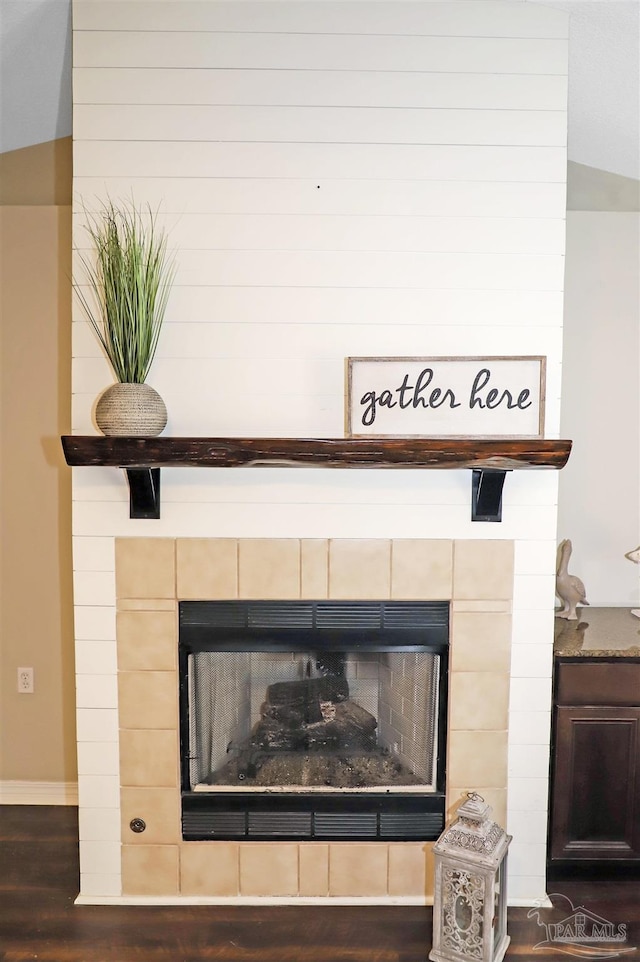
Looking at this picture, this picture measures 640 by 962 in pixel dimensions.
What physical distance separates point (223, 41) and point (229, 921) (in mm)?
2712

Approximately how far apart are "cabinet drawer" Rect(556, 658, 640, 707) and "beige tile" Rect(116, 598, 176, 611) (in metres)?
1.30

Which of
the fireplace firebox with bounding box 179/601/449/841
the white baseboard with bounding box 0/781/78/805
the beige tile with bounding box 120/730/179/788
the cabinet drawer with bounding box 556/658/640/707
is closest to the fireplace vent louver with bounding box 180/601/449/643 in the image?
the fireplace firebox with bounding box 179/601/449/841

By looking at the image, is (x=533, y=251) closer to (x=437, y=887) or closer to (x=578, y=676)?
(x=578, y=676)

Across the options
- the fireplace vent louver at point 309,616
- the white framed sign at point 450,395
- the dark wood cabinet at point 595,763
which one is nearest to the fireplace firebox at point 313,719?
the fireplace vent louver at point 309,616

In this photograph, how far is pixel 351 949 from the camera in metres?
2.20

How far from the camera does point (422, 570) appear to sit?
237 centimetres

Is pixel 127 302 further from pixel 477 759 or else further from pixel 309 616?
pixel 477 759

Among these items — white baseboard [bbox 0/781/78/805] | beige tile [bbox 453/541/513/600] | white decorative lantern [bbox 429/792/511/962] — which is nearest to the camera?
white decorative lantern [bbox 429/792/511/962]

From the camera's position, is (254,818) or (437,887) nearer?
(437,887)

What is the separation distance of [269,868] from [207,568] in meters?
1.01

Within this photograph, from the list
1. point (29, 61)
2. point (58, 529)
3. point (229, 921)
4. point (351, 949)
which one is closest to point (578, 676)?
point (351, 949)

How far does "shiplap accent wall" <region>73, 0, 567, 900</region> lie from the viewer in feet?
7.44

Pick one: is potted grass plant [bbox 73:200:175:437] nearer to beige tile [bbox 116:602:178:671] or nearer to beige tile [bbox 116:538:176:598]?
beige tile [bbox 116:538:176:598]

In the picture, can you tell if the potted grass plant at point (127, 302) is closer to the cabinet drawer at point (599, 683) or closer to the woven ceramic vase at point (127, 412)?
the woven ceramic vase at point (127, 412)
